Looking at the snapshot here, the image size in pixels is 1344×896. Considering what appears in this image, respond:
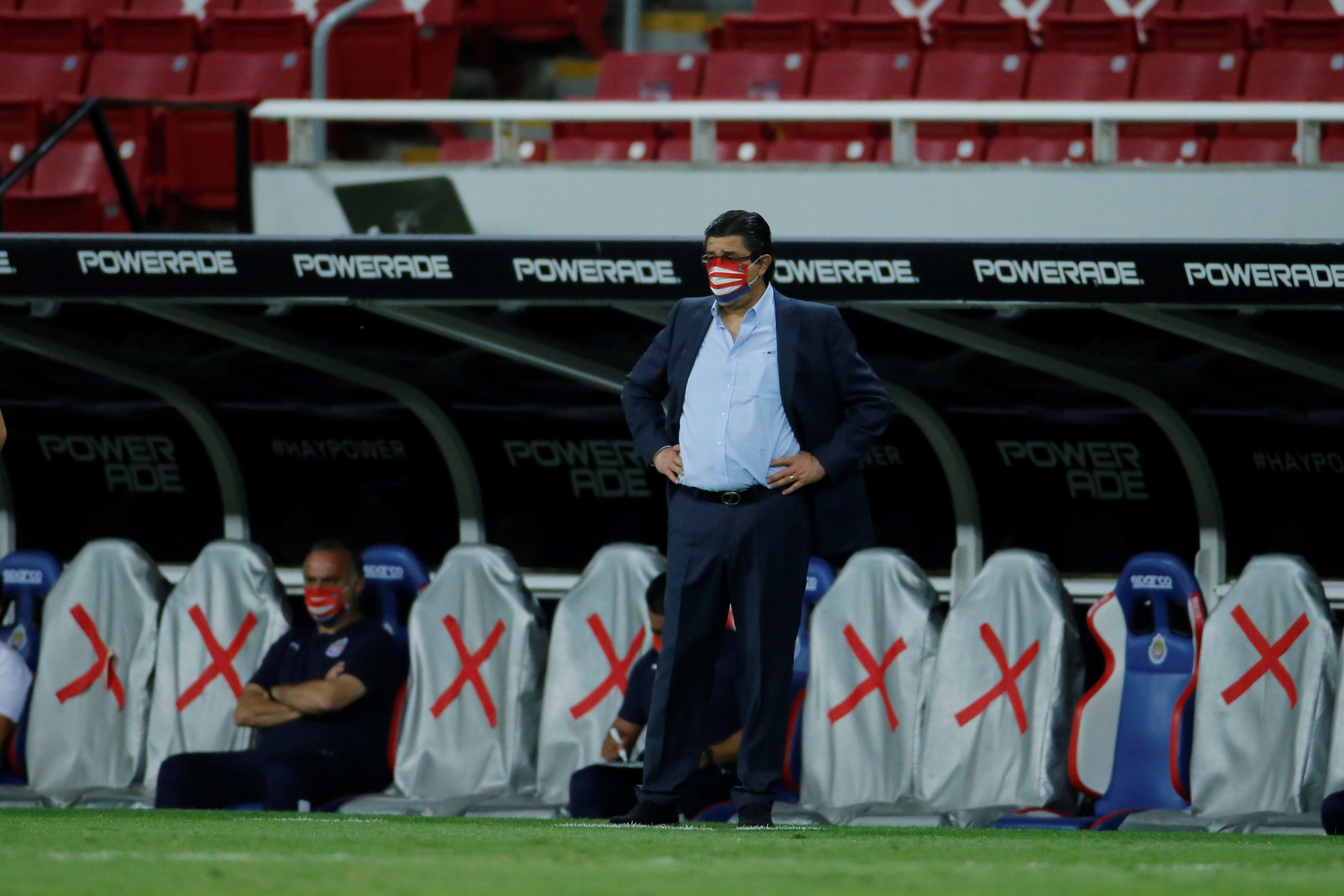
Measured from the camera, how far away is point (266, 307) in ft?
25.9

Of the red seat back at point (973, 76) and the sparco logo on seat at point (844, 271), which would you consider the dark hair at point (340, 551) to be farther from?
the red seat back at point (973, 76)

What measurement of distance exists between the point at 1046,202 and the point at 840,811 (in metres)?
2.68

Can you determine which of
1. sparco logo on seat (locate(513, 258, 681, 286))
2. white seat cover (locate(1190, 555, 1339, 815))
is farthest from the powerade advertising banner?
white seat cover (locate(1190, 555, 1339, 815))

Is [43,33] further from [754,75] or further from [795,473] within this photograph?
[795,473]

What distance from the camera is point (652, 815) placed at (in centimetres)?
560

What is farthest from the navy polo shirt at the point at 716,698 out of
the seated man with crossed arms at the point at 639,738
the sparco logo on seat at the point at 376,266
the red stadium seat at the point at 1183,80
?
the red stadium seat at the point at 1183,80

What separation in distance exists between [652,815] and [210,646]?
336 cm

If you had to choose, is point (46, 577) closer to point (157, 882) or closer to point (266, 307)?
point (266, 307)

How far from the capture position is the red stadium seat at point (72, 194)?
1243cm

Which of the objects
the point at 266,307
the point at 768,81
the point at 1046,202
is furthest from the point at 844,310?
the point at 768,81

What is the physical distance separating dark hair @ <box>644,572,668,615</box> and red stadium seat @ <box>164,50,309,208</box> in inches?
229

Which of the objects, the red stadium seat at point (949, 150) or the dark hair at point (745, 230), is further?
the red stadium seat at point (949, 150)

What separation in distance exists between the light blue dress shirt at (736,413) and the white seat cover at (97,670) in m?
3.74

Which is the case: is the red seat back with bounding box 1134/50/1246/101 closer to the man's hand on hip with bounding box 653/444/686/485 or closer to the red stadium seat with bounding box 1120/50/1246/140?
the red stadium seat with bounding box 1120/50/1246/140
